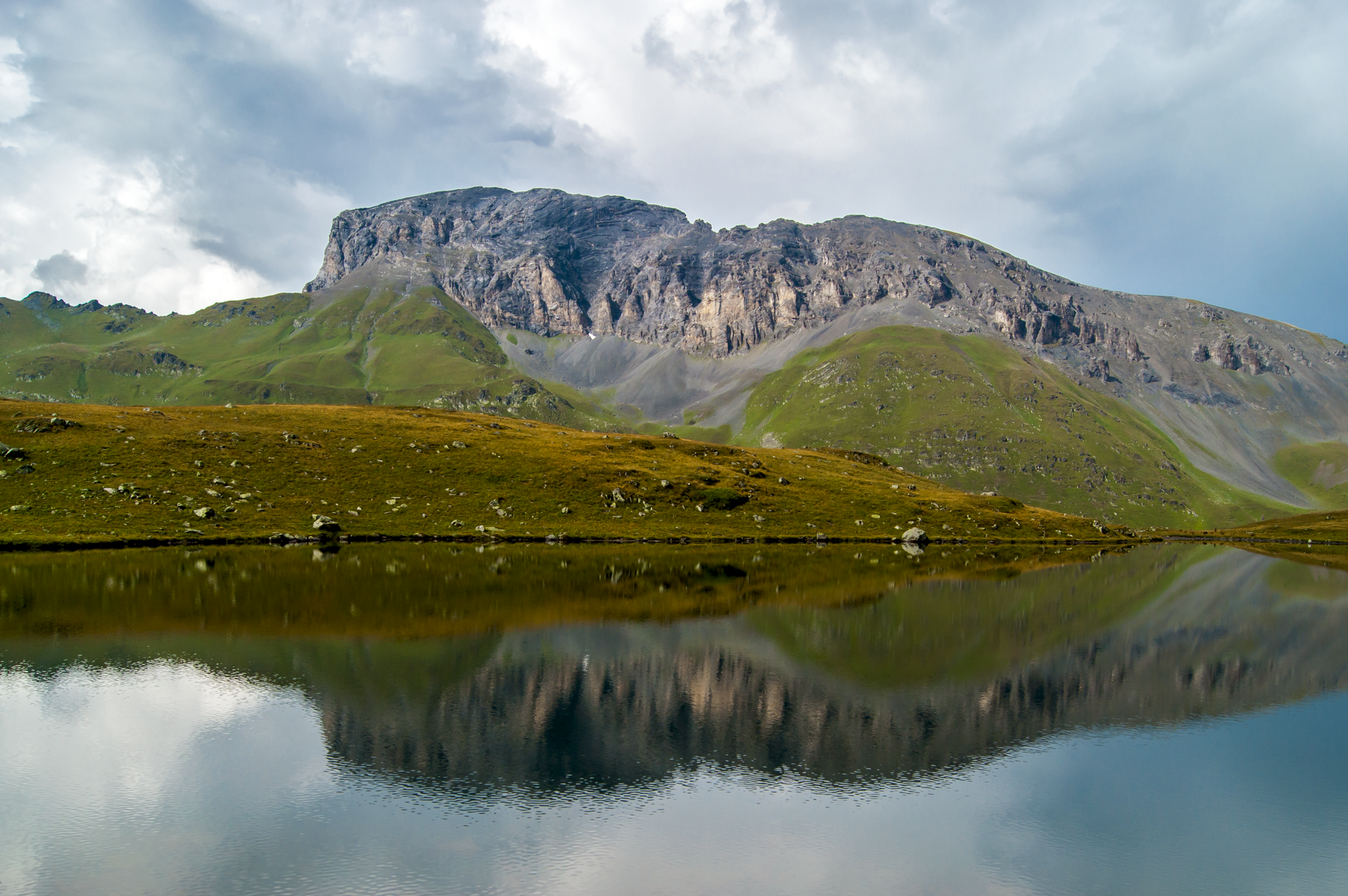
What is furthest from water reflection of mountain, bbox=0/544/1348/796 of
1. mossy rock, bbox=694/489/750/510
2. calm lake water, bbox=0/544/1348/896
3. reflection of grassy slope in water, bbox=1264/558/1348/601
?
mossy rock, bbox=694/489/750/510

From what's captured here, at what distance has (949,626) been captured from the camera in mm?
52312

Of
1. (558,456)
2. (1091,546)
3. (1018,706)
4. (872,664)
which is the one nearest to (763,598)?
(872,664)

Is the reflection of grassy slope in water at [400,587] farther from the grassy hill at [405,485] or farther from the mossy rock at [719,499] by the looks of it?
the mossy rock at [719,499]

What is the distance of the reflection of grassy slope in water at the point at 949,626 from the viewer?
4072 centimetres

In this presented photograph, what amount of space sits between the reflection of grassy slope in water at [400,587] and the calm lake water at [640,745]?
1.66 feet

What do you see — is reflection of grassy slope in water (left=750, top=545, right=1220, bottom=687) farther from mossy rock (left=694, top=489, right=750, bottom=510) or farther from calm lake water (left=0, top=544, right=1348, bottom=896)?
mossy rock (left=694, top=489, right=750, bottom=510)

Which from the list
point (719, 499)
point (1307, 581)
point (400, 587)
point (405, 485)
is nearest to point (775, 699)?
point (400, 587)

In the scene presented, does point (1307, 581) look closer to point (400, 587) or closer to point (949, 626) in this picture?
point (949, 626)

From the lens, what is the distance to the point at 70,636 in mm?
40156

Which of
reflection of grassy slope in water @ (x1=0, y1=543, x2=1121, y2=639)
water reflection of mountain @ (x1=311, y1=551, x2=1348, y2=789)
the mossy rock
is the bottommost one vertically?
reflection of grassy slope in water @ (x1=0, y1=543, x2=1121, y2=639)

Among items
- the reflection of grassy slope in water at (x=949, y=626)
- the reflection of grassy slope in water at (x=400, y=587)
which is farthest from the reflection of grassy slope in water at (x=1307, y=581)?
the reflection of grassy slope in water at (x=400, y=587)

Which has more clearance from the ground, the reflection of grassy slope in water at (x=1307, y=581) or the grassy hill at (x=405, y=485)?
the grassy hill at (x=405, y=485)

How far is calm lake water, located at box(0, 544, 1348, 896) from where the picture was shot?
1912 centimetres

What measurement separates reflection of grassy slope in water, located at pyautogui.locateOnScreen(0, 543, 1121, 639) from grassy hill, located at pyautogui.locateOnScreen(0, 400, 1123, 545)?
13.7m
